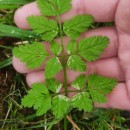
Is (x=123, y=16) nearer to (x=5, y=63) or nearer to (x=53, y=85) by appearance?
(x=53, y=85)

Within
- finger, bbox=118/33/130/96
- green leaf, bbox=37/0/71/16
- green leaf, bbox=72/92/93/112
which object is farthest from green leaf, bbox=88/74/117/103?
green leaf, bbox=37/0/71/16

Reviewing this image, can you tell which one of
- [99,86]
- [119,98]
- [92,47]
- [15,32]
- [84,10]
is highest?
[84,10]

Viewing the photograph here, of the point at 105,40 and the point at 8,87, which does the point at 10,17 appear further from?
the point at 105,40

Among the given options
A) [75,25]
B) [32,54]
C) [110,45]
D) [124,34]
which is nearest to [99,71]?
[110,45]

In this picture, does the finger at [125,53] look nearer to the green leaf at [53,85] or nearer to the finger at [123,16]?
the finger at [123,16]

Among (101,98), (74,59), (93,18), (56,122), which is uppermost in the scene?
(93,18)

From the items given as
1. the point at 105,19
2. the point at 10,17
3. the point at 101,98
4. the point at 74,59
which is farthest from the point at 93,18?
the point at 10,17
